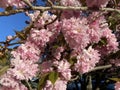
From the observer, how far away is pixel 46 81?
6.81 feet

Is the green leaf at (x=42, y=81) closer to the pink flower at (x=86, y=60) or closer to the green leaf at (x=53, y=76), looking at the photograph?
the green leaf at (x=53, y=76)

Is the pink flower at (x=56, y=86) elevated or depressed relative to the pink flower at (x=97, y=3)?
depressed

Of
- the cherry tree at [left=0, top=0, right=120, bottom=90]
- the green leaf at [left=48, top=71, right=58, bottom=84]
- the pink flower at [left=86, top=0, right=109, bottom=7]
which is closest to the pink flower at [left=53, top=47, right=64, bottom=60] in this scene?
the cherry tree at [left=0, top=0, right=120, bottom=90]

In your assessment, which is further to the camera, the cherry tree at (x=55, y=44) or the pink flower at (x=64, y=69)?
the pink flower at (x=64, y=69)

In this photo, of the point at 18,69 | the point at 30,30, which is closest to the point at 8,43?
the point at 30,30

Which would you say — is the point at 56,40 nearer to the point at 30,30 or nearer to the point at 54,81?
the point at 30,30

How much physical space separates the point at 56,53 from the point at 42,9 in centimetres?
56

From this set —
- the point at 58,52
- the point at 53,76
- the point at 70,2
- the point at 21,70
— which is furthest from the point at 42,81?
the point at 70,2

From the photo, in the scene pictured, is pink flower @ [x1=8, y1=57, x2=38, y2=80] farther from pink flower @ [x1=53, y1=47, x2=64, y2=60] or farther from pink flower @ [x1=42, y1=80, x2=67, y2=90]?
pink flower @ [x1=53, y1=47, x2=64, y2=60]

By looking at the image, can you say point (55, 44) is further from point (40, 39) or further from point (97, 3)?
point (97, 3)

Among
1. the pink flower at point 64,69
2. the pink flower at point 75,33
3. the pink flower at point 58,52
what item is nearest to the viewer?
the pink flower at point 75,33

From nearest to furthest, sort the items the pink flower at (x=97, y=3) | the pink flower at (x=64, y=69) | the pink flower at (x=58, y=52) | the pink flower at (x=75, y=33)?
the pink flower at (x=97, y=3) → the pink flower at (x=75, y=33) → the pink flower at (x=64, y=69) → the pink flower at (x=58, y=52)

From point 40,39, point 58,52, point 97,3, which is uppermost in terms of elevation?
point 97,3

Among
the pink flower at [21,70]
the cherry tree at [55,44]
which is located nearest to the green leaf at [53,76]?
the cherry tree at [55,44]
